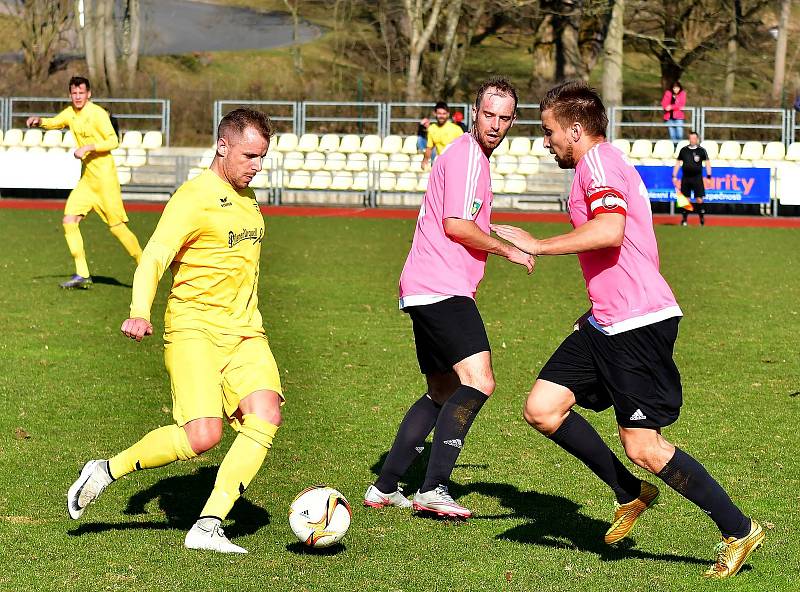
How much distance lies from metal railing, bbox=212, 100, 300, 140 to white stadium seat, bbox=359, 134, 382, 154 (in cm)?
292

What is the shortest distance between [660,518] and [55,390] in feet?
15.1

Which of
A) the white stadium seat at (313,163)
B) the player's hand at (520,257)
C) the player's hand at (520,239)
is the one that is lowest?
the player's hand at (520,257)

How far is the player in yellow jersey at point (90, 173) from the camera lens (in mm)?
13539

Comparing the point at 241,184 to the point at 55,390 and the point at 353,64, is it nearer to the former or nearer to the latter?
the point at 55,390

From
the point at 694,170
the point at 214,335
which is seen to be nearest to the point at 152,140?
the point at 694,170

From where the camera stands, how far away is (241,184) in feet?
18.0

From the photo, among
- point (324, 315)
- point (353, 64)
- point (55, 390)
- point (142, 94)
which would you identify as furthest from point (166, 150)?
point (55, 390)

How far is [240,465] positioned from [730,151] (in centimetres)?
2748

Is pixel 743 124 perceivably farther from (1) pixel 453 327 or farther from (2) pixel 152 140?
(1) pixel 453 327

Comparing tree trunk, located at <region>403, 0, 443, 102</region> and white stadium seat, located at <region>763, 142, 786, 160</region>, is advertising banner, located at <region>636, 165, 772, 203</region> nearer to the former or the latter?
white stadium seat, located at <region>763, 142, 786, 160</region>

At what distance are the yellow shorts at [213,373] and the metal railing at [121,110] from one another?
31.4 m

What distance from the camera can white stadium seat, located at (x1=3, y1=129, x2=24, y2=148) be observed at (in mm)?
34312

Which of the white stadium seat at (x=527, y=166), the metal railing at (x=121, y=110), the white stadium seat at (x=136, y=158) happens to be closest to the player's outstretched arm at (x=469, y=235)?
the white stadium seat at (x=527, y=166)

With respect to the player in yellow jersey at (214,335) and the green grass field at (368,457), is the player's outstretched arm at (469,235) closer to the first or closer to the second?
the player in yellow jersey at (214,335)
